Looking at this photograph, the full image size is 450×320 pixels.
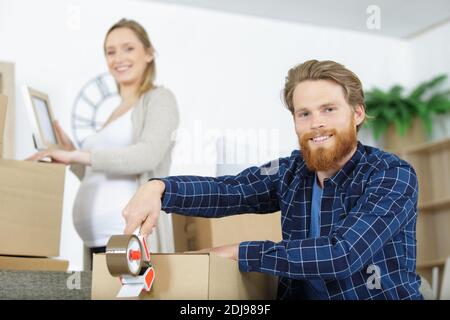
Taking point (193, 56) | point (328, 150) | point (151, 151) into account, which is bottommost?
point (328, 150)

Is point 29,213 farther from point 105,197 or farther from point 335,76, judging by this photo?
point 335,76

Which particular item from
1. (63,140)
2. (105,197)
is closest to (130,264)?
(105,197)

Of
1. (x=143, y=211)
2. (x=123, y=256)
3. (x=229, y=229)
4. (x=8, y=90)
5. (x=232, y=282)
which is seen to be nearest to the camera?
(x=123, y=256)

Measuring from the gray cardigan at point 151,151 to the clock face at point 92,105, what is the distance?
2.14 m

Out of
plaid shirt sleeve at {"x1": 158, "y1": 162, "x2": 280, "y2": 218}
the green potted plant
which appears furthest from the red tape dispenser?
the green potted plant

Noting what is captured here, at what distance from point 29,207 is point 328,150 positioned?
750 millimetres

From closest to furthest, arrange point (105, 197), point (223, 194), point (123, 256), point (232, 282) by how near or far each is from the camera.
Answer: point (123, 256) < point (232, 282) < point (223, 194) < point (105, 197)

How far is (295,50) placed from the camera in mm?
5039

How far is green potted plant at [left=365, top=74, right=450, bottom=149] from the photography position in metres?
5.04

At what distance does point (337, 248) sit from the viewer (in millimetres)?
1222

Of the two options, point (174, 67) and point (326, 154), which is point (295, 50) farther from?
point (326, 154)

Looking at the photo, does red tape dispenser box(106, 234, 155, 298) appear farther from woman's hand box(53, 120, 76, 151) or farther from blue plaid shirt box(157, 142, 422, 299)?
woman's hand box(53, 120, 76, 151)

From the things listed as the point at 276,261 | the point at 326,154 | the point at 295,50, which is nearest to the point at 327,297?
the point at 276,261

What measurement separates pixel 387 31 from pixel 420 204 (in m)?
1.28
